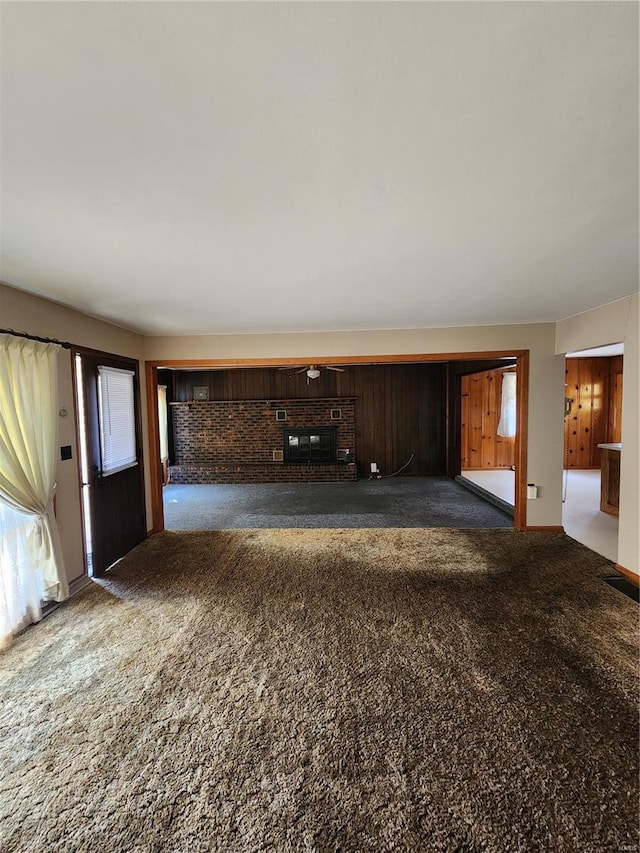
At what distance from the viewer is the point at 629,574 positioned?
10.6 ft

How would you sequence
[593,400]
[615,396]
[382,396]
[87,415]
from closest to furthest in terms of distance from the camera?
1. [87,415]
2. [615,396]
3. [593,400]
4. [382,396]

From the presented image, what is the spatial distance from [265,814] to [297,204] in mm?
2339

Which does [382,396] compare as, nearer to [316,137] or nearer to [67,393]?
[67,393]

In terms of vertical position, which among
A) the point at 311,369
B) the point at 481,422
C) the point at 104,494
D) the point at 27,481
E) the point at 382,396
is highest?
the point at 311,369

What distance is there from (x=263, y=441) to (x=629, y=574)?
611 centimetres

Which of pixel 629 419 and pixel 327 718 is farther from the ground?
pixel 629 419

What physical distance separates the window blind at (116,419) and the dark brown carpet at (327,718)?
126 cm

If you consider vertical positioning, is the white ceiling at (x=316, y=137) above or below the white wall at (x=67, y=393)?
above

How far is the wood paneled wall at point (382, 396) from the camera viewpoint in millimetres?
7957

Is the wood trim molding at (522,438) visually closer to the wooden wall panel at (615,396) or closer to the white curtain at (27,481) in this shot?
the white curtain at (27,481)

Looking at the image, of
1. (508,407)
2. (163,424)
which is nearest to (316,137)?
(163,424)

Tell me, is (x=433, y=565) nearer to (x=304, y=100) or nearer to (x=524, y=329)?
(x=524, y=329)

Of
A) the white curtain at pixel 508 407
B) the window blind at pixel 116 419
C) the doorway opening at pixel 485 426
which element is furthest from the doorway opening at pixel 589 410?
the window blind at pixel 116 419

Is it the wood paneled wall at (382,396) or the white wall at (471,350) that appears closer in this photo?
the white wall at (471,350)
